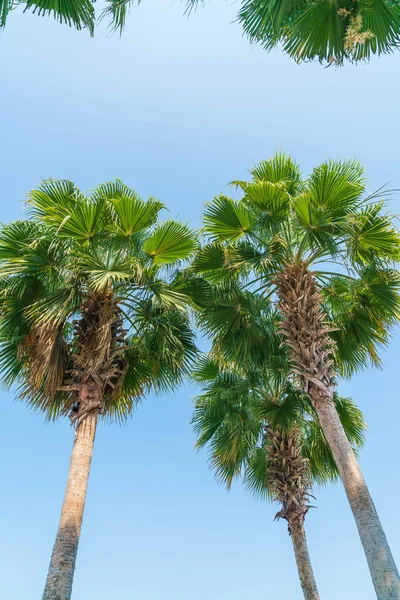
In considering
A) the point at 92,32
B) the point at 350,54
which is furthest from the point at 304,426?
the point at 92,32

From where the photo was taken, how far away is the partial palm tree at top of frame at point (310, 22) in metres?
5.20

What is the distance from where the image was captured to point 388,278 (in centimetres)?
823

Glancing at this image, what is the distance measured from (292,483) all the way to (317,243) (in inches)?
201

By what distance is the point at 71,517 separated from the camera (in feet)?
20.2

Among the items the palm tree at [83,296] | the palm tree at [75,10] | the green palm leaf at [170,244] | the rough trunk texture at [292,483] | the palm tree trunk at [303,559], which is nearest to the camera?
the palm tree at [75,10]

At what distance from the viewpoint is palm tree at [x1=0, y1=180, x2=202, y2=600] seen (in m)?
7.45

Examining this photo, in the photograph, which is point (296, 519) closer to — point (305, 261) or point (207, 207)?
point (305, 261)

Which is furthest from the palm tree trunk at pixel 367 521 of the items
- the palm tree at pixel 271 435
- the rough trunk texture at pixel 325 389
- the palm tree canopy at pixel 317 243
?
the palm tree at pixel 271 435

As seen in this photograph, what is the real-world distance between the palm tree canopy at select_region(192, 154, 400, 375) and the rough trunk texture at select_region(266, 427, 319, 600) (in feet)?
7.15

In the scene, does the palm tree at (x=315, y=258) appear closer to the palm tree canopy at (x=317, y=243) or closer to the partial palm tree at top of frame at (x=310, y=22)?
the palm tree canopy at (x=317, y=243)

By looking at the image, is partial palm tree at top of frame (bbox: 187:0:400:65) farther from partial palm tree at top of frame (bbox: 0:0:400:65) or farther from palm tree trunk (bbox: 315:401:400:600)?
palm tree trunk (bbox: 315:401:400:600)

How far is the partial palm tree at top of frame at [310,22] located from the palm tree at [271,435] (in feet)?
19.3

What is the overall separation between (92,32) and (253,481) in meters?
9.97

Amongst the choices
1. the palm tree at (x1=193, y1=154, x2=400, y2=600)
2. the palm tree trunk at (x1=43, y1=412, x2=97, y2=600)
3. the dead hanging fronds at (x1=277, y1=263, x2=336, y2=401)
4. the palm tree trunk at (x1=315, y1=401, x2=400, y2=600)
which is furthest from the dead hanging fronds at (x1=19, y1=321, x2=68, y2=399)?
the palm tree trunk at (x1=315, y1=401, x2=400, y2=600)
